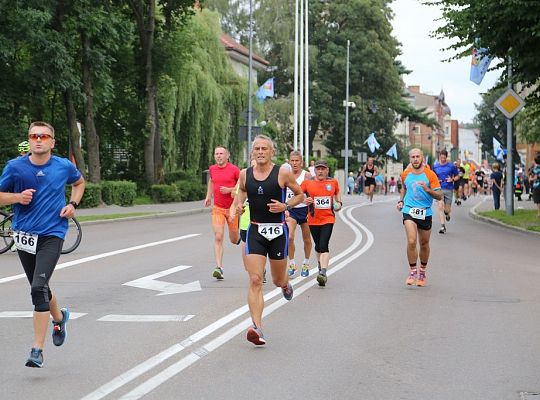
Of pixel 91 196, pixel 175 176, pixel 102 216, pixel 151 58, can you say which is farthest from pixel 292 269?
Result: pixel 175 176

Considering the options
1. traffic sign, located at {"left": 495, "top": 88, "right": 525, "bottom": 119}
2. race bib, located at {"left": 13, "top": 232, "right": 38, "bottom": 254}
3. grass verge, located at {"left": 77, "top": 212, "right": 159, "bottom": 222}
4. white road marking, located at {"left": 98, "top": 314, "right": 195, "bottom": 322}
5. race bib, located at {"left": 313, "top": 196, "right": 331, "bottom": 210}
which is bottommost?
grass verge, located at {"left": 77, "top": 212, "right": 159, "bottom": 222}

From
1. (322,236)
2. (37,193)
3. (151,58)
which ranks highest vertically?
(151,58)

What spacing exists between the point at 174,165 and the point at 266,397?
119 ft

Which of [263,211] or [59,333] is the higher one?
[263,211]

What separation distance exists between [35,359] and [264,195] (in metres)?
2.40

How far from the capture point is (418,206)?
37.5 feet

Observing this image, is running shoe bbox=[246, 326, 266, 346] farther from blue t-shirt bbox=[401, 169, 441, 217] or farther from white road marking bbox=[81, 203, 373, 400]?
blue t-shirt bbox=[401, 169, 441, 217]

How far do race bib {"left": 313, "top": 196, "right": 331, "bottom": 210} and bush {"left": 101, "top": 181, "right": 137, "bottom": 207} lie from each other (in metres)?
21.7

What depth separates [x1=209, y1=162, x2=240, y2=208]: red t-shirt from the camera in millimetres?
12422

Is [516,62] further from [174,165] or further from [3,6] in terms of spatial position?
[174,165]

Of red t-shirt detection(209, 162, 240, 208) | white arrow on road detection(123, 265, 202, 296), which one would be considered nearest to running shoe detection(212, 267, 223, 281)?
white arrow on road detection(123, 265, 202, 296)

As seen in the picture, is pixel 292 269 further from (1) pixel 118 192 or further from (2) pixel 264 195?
(1) pixel 118 192

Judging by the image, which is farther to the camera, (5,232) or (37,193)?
(5,232)

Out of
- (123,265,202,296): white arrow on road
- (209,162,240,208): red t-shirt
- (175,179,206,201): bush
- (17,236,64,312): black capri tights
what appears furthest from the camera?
(175,179,206,201): bush
